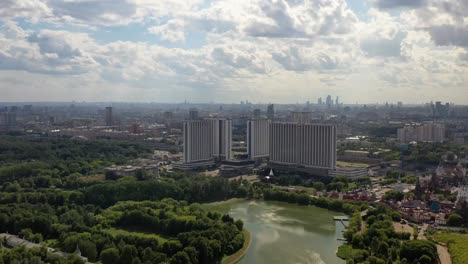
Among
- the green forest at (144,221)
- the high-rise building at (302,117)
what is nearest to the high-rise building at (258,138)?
the high-rise building at (302,117)

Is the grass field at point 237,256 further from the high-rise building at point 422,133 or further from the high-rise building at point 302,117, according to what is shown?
the high-rise building at point 422,133

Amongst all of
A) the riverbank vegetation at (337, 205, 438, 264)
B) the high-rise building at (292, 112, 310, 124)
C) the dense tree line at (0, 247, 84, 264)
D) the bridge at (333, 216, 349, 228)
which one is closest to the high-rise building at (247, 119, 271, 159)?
the high-rise building at (292, 112, 310, 124)

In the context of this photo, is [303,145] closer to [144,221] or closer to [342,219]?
[342,219]

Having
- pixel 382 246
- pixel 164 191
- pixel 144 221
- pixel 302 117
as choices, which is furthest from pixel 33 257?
pixel 302 117

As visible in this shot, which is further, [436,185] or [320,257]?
[436,185]

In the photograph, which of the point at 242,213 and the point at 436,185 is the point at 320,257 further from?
the point at 436,185

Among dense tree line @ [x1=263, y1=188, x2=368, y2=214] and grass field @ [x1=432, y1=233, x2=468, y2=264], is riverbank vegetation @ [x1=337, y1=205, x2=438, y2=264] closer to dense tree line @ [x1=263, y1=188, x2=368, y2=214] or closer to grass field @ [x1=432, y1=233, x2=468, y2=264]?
grass field @ [x1=432, y1=233, x2=468, y2=264]

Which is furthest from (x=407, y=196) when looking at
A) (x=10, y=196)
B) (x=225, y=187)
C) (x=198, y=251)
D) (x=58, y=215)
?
(x=10, y=196)
